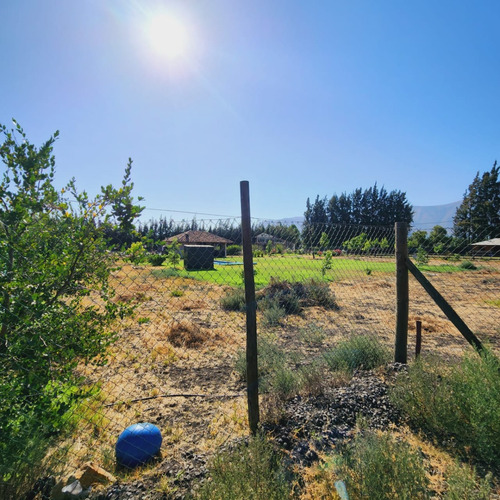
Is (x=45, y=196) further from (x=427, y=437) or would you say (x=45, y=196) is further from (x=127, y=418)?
(x=427, y=437)

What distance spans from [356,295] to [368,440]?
11274 millimetres

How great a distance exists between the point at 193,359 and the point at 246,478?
3.56m

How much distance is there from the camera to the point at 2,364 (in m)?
1.78

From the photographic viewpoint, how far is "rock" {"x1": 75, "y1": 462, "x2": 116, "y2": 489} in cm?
216

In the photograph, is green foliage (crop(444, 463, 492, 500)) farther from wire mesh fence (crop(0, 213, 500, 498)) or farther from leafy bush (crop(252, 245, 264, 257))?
leafy bush (crop(252, 245, 264, 257))

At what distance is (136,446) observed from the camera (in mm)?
2564

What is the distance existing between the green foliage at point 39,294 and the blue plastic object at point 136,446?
0.68 meters

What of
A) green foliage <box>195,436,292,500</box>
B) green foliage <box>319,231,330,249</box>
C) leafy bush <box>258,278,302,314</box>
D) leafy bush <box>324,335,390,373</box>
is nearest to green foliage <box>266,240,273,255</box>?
green foliage <box>319,231,330,249</box>

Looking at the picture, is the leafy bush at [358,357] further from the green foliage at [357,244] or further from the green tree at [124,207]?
the green tree at [124,207]

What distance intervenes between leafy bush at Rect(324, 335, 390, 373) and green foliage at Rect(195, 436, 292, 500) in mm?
2240

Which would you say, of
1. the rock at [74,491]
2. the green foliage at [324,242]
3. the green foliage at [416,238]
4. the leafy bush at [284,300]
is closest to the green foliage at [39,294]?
the rock at [74,491]

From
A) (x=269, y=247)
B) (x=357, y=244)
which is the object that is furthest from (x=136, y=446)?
(x=357, y=244)

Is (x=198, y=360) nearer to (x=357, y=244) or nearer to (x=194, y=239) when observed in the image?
(x=194, y=239)

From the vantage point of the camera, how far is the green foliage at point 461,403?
225 centimetres
